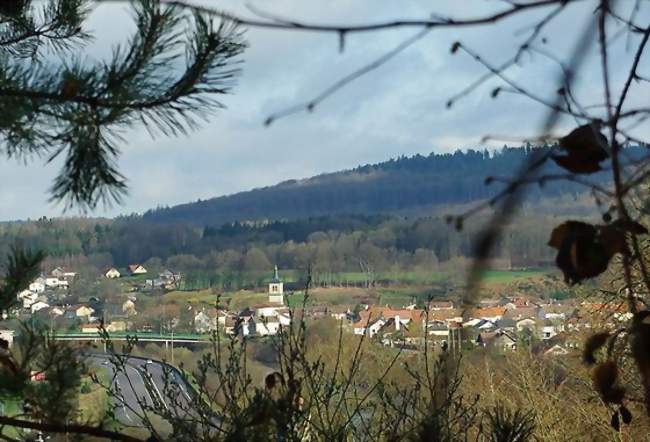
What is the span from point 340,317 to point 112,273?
18.0 feet

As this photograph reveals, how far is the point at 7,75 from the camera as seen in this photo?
1843 millimetres

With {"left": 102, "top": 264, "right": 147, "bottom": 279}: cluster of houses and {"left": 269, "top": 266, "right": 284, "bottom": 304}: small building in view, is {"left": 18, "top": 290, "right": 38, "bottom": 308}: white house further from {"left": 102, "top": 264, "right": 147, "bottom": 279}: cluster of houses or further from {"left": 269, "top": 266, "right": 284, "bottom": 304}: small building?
{"left": 102, "top": 264, "right": 147, "bottom": 279}: cluster of houses

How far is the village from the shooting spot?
0.82m

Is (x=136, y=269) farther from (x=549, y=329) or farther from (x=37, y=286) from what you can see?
(x=37, y=286)

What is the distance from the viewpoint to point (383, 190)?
11.8ft

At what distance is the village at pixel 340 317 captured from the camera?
82 cm

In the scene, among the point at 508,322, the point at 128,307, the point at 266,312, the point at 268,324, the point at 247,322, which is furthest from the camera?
the point at 128,307

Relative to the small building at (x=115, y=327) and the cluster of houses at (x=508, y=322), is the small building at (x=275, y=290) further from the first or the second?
the small building at (x=115, y=327)

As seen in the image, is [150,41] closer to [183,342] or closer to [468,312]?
[468,312]

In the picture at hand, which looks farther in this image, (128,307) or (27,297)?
(128,307)

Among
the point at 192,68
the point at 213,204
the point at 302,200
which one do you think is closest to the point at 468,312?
the point at 192,68

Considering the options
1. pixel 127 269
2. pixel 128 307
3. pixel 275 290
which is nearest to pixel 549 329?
pixel 275 290

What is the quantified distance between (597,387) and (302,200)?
727 cm

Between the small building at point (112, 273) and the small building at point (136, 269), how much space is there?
15 cm
